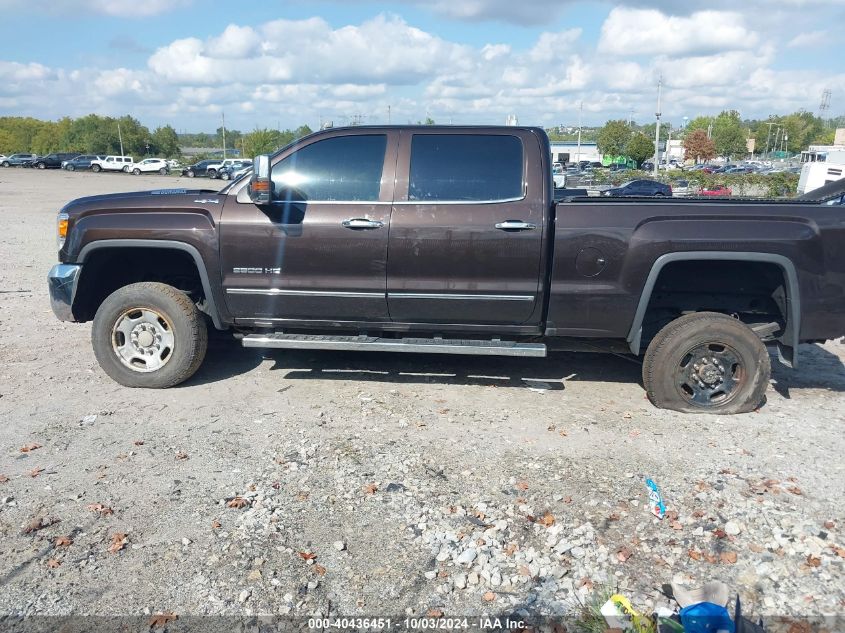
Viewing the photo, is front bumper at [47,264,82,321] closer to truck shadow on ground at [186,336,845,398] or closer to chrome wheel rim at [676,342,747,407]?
truck shadow on ground at [186,336,845,398]

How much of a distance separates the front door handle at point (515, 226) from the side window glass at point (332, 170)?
3.28ft

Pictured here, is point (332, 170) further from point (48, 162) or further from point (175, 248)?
point (48, 162)

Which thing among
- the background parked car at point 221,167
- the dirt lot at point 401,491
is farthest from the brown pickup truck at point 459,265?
the background parked car at point 221,167

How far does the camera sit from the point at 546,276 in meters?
4.91

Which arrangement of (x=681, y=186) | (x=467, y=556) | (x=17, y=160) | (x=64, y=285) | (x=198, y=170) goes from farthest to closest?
(x=17, y=160) → (x=198, y=170) → (x=681, y=186) → (x=64, y=285) → (x=467, y=556)

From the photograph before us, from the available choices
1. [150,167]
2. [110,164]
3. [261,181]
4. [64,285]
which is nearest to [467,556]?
[261,181]

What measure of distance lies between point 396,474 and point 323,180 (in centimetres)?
233

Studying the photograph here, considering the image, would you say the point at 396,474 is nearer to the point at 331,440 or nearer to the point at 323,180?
the point at 331,440

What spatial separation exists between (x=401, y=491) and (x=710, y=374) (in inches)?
102

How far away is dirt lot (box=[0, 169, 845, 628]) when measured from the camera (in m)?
3.05

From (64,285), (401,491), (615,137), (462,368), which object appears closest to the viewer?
(401,491)

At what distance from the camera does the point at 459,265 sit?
16.2 feet

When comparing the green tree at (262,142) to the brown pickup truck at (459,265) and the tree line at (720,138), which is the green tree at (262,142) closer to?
the tree line at (720,138)

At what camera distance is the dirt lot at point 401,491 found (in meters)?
3.05
